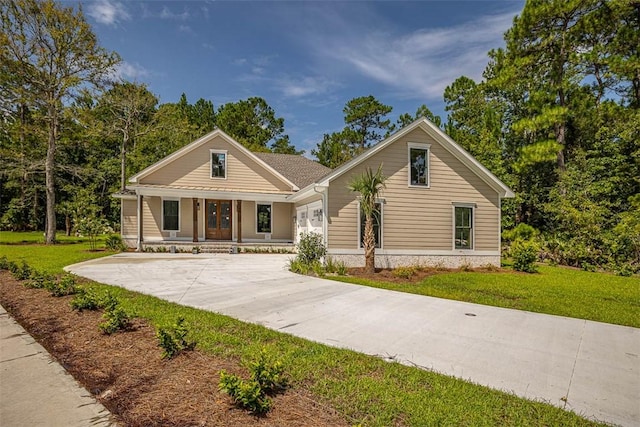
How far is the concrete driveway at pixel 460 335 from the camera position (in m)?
3.38

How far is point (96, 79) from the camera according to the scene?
70.4 ft

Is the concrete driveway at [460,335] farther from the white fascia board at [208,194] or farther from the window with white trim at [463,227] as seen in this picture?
the white fascia board at [208,194]

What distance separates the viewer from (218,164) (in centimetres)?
1922

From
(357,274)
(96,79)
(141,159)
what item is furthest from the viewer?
(141,159)

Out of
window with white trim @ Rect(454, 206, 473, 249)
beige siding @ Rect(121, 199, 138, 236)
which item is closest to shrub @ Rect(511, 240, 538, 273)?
window with white trim @ Rect(454, 206, 473, 249)

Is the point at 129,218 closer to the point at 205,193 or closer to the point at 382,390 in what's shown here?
the point at 205,193

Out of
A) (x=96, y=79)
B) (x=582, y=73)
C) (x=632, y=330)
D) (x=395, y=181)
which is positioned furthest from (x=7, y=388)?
(x=582, y=73)

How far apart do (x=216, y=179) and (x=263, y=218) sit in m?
3.27

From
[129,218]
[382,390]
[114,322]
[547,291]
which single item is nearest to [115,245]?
[129,218]

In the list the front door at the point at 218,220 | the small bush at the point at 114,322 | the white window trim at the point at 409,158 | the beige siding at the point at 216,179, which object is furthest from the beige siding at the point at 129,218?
the small bush at the point at 114,322

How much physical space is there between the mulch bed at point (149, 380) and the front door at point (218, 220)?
1378cm

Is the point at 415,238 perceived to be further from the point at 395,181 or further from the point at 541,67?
the point at 541,67

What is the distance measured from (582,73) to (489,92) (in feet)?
20.9

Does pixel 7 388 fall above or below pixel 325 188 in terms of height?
below
